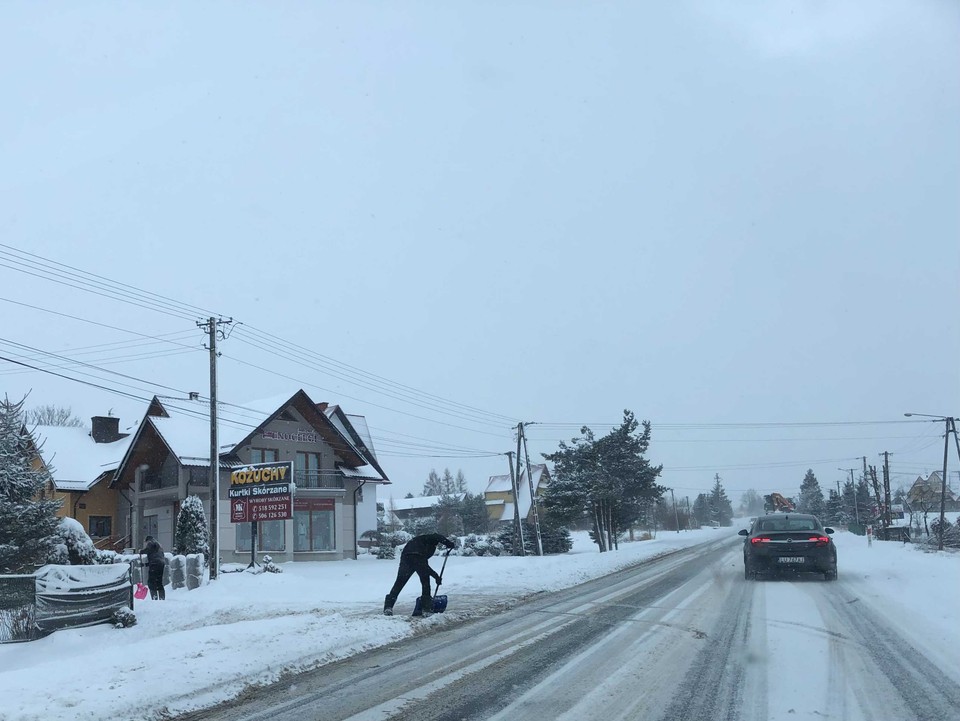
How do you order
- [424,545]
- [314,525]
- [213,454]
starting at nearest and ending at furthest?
[424,545], [213,454], [314,525]

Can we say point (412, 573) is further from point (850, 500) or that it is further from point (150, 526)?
point (850, 500)

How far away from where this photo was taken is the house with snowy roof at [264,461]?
3838 centimetres

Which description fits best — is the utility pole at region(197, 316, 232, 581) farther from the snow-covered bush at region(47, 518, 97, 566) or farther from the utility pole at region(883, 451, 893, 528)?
the utility pole at region(883, 451, 893, 528)

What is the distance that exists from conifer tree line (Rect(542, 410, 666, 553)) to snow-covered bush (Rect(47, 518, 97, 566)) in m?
30.9

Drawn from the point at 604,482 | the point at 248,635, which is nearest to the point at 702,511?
the point at 604,482

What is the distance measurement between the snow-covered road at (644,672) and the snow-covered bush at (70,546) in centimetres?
1150

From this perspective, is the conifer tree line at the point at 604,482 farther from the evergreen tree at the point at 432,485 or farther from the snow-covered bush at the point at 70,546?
the evergreen tree at the point at 432,485

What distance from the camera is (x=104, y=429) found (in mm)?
50688

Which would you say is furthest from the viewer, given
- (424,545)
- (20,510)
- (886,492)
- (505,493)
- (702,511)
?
(702,511)

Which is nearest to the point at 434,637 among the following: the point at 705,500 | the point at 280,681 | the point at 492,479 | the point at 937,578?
the point at 280,681

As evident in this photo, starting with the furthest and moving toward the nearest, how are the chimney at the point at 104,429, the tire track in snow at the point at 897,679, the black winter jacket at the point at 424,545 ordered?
the chimney at the point at 104,429, the black winter jacket at the point at 424,545, the tire track in snow at the point at 897,679

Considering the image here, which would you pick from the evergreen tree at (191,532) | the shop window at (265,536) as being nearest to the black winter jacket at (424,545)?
the evergreen tree at (191,532)

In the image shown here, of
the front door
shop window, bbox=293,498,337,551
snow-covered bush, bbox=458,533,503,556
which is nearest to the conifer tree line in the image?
snow-covered bush, bbox=458,533,503,556

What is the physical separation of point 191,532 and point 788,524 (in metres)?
20.7
